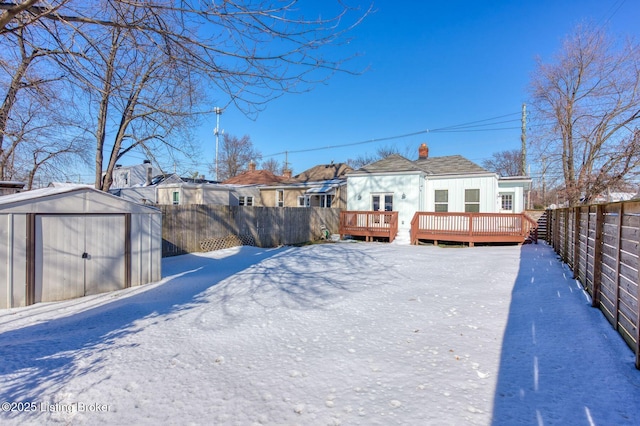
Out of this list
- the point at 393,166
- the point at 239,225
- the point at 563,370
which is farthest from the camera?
the point at 393,166

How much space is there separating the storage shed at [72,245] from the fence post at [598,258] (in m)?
7.81

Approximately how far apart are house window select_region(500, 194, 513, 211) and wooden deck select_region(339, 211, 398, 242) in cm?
590

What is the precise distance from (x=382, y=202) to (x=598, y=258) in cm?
1357

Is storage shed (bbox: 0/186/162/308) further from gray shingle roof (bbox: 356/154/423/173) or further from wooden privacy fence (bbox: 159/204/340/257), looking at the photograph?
gray shingle roof (bbox: 356/154/423/173)

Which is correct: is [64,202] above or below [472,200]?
below

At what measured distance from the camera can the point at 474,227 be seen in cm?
1405

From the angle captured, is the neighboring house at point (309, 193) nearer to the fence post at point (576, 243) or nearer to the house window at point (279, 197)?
the house window at point (279, 197)

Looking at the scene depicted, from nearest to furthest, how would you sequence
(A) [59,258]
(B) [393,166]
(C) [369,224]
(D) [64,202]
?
1. (A) [59,258]
2. (D) [64,202]
3. (C) [369,224]
4. (B) [393,166]

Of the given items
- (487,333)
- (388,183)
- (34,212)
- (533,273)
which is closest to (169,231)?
(34,212)

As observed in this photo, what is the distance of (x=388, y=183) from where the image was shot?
17.7m

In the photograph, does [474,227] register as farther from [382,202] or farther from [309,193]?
[309,193]

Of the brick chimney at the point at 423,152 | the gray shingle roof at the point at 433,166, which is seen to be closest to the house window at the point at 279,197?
the gray shingle roof at the point at 433,166

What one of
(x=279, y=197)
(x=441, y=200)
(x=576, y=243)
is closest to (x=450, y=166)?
(x=441, y=200)

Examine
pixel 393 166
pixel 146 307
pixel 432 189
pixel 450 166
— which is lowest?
pixel 146 307
